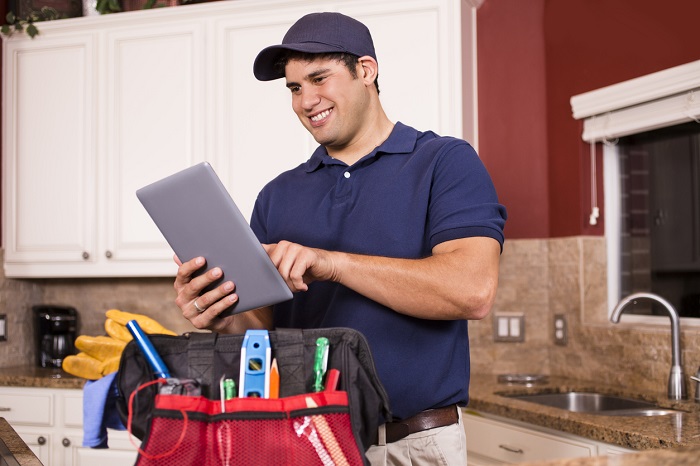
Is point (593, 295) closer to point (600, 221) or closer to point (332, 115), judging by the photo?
point (600, 221)

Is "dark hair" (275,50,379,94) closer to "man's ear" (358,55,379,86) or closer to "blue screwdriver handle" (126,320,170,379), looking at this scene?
"man's ear" (358,55,379,86)

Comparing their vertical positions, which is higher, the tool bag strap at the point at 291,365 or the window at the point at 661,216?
the window at the point at 661,216

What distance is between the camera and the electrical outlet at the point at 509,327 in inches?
137

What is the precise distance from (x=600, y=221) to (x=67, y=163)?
229cm

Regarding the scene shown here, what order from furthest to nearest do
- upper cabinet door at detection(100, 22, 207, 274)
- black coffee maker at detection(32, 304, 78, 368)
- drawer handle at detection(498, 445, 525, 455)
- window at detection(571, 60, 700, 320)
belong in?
black coffee maker at detection(32, 304, 78, 368) → upper cabinet door at detection(100, 22, 207, 274) → window at detection(571, 60, 700, 320) → drawer handle at detection(498, 445, 525, 455)

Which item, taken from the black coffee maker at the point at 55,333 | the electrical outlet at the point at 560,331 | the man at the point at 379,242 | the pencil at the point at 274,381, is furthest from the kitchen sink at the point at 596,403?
the black coffee maker at the point at 55,333

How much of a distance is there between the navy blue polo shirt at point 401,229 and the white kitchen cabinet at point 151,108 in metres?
1.68

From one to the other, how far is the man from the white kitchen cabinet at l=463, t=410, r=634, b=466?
929mm

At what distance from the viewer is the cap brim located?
5.18ft

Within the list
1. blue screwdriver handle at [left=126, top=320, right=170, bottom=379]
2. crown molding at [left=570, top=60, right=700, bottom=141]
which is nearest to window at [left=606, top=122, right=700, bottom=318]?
crown molding at [left=570, top=60, right=700, bottom=141]

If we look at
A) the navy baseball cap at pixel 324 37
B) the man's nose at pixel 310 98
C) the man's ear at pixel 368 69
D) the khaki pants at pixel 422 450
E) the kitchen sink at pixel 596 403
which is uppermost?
the navy baseball cap at pixel 324 37

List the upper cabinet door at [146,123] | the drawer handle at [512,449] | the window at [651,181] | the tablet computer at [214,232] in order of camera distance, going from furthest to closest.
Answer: the upper cabinet door at [146,123] < the window at [651,181] < the drawer handle at [512,449] < the tablet computer at [214,232]

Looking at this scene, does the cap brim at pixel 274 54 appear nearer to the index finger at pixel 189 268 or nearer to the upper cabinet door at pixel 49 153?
the index finger at pixel 189 268

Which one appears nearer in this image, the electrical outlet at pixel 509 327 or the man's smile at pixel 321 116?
the man's smile at pixel 321 116
